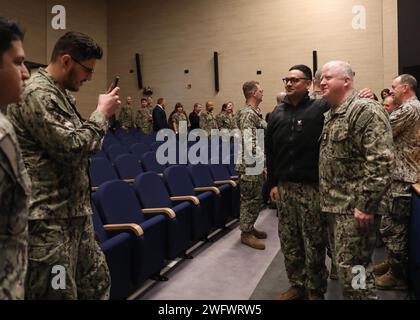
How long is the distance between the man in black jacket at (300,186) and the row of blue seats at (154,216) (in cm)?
91

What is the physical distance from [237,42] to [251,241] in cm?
818

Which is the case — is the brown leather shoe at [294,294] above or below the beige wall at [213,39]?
below

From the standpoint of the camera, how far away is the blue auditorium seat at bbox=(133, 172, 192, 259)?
9.81ft

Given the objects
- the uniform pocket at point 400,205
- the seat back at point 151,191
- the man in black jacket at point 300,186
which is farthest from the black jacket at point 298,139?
the seat back at point 151,191

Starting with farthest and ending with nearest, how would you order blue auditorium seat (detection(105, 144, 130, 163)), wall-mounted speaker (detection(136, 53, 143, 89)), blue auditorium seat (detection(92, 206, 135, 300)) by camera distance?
wall-mounted speaker (detection(136, 53, 143, 89)) < blue auditorium seat (detection(105, 144, 130, 163)) < blue auditorium seat (detection(92, 206, 135, 300))

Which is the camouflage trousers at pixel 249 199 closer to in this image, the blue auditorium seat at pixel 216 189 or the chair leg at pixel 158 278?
the blue auditorium seat at pixel 216 189

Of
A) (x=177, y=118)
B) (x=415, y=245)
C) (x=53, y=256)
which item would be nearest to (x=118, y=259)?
(x=53, y=256)

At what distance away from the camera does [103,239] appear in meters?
2.43

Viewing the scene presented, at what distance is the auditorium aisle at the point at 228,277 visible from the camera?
8.86ft

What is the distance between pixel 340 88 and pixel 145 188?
1738 millimetres

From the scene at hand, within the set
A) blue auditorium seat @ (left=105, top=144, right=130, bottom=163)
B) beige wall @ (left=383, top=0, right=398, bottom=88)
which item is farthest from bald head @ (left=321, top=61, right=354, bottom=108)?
beige wall @ (left=383, top=0, right=398, bottom=88)

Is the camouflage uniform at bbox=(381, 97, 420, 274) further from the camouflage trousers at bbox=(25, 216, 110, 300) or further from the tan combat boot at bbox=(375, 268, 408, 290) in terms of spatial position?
the camouflage trousers at bbox=(25, 216, 110, 300)

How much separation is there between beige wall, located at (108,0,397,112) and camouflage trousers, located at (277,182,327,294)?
298 inches
